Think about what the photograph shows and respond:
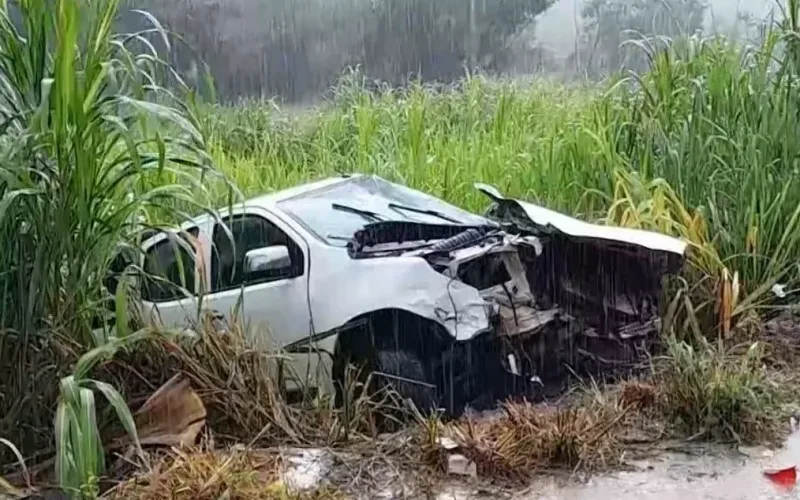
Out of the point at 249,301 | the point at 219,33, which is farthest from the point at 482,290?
the point at 219,33

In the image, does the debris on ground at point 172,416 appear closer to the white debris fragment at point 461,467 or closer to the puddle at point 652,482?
the puddle at point 652,482

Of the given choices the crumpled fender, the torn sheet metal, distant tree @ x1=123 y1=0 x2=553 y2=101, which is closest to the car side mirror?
the crumpled fender

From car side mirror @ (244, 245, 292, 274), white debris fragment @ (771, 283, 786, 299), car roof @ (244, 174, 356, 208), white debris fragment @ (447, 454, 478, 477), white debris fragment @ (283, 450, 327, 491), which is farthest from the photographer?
white debris fragment @ (771, 283, 786, 299)

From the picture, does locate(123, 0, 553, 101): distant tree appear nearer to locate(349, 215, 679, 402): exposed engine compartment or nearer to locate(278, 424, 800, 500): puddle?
locate(349, 215, 679, 402): exposed engine compartment

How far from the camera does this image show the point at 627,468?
207 centimetres

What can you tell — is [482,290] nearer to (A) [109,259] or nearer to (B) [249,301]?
(B) [249,301]

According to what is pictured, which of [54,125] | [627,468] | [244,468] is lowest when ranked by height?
[627,468]

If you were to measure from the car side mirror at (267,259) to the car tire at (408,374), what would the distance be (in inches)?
15.5

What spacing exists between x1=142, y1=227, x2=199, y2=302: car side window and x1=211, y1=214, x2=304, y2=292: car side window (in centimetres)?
24

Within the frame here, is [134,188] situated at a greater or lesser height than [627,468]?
greater

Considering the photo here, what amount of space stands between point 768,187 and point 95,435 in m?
2.34

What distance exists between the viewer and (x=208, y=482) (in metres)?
1.75

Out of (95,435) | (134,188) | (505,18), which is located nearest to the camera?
(95,435)

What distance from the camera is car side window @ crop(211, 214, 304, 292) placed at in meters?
2.59
